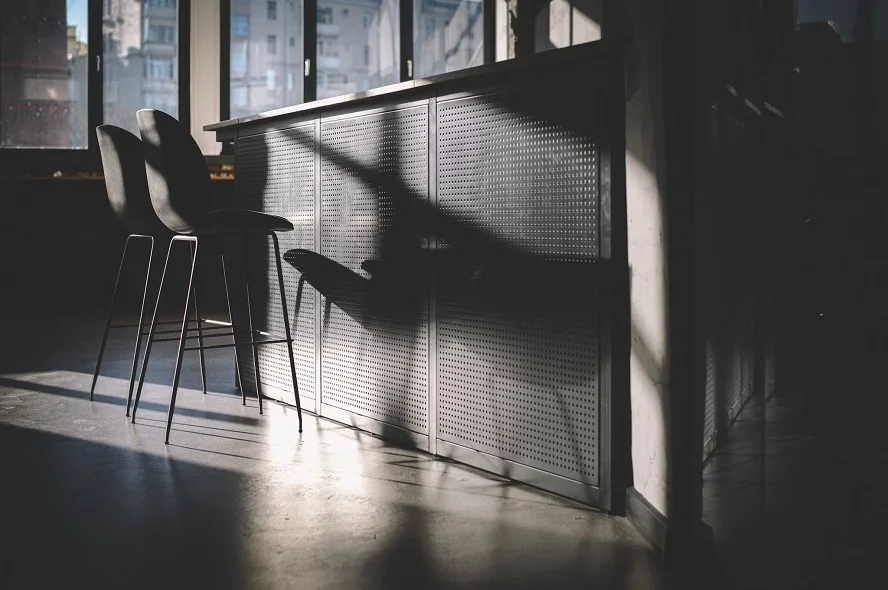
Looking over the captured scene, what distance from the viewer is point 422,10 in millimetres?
9484

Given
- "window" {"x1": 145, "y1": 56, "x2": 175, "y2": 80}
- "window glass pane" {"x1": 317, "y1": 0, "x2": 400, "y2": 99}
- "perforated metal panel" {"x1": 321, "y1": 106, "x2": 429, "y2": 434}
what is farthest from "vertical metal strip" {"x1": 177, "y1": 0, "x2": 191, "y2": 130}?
"perforated metal panel" {"x1": 321, "y1": 106, "x2": 429, "y2": 434}

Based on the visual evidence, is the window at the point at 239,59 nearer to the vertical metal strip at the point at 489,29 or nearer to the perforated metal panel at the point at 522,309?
the vertical metal strip at the point at 489,29

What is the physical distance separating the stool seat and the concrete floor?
81 centimetres

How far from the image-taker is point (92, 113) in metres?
8.07

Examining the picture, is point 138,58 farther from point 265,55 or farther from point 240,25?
point 265,55

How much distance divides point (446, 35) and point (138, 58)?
3342 mm

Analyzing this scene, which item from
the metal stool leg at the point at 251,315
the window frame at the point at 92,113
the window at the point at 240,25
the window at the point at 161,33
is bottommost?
the metal stool leg at the point at 251,315

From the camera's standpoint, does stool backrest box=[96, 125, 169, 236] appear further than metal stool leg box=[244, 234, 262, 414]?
No

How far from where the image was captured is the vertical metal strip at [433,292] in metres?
→ 2.95

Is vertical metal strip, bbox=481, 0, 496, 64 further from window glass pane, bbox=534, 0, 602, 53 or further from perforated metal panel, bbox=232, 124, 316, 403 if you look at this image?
perforated metal panel, bbox=232, 124, 316, 403

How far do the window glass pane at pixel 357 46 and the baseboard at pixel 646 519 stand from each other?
294 inches

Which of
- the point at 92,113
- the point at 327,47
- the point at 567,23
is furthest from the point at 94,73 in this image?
the point at 567,23

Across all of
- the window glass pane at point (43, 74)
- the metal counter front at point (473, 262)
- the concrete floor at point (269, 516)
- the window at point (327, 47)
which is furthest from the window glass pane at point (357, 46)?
the concrete floor at point (269, 516)

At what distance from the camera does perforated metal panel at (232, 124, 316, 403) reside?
145 inches
